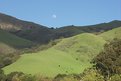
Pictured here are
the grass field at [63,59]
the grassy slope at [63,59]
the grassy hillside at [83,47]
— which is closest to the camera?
the grass field at [63,59]

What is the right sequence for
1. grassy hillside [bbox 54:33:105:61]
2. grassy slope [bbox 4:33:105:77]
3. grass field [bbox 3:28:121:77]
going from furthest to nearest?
1. grassy hillside [bbox 54:33:105:61]
2. grassy slope [bbox 4:33:105:77]
3. grass field [bbox 3:28:121:77]

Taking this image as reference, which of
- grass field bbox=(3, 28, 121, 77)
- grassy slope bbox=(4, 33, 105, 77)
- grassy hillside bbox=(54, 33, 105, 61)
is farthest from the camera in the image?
grassy hillside bbox=(54, 33, 105, 61)

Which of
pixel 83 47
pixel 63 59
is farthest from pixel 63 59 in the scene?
pixel 83 47

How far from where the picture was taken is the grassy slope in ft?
424

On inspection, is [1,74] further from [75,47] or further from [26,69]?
[75,47]

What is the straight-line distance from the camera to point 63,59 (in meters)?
145

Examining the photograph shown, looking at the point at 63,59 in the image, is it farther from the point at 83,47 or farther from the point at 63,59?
the point at 83,47

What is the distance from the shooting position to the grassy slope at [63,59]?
129375 millimetres

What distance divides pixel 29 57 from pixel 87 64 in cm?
1951

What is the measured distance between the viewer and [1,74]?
119375 millimetres

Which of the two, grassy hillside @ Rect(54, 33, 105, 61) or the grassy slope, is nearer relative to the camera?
the grassy slope

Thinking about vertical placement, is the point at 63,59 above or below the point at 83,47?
below

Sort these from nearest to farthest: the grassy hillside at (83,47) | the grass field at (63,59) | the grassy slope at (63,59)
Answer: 1. the grass field at (63,59)
2. the grassy slope at (63,59)
3. the grassy hillside at (83,47)

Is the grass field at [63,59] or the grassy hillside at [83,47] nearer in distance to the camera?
the grass field at [63,59]
